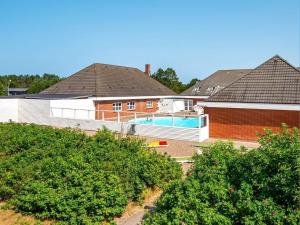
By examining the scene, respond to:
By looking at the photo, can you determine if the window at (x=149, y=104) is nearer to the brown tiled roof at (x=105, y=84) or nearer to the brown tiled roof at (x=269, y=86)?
the brown tiled roof at (x=105, y=84)

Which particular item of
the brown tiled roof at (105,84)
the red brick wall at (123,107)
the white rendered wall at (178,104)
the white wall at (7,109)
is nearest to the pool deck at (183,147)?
the red brick wall at (123,107)

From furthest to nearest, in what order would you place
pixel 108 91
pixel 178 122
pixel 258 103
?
Result: 1. pixel 108 91
2. pixel 178 122
3. pixel 258 103

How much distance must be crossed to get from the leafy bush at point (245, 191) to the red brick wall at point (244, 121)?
12968 millimetres

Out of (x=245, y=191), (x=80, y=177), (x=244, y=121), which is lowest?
(x=80, y=177)

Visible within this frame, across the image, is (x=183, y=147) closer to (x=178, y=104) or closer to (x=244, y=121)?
(x=244, y=121)

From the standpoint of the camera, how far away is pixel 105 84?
112 feet

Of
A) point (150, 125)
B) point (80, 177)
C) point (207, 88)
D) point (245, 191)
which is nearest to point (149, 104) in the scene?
point (207, 88)

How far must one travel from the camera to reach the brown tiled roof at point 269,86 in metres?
19.7

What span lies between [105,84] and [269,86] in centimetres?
1860

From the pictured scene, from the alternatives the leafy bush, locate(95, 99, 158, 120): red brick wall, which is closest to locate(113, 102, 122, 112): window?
locate(95, 99, 158, 120): red brick wall

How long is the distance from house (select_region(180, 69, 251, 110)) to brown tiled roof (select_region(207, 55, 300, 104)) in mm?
17470

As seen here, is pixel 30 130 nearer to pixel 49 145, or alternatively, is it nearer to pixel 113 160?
pixel 49 145

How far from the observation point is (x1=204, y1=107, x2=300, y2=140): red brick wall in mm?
19266

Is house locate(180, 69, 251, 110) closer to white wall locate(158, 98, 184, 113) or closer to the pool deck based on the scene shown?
white wall locate(158, 98, 184, 113)
